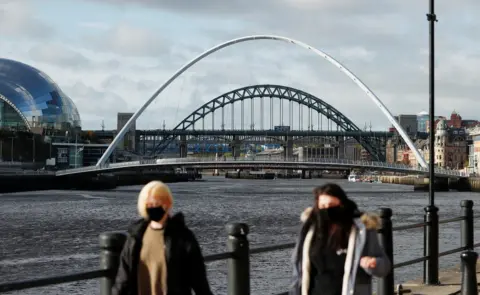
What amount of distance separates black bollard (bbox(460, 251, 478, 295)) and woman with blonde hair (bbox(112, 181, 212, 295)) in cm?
478

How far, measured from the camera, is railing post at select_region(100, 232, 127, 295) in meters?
6.29

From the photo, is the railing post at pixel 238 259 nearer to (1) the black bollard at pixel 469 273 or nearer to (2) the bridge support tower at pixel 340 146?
(1) the black bollard at pixel 469 273

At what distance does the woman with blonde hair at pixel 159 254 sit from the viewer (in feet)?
18.4

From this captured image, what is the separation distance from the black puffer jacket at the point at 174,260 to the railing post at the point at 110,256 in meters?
0.57

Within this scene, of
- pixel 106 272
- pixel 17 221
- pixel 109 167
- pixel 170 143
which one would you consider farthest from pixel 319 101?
pixel 106 272

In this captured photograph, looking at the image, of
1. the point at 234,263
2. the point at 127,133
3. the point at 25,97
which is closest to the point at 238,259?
the point at 234,263

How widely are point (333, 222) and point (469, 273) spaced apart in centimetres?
444

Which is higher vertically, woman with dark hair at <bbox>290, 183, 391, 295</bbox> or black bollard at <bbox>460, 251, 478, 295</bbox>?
woman with dark hair at <bbox>290, 183, 391, 295</bbox>

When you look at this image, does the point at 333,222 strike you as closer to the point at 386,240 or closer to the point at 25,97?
the point at 386,240

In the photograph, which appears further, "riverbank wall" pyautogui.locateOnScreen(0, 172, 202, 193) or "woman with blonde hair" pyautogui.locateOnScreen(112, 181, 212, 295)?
"riverbank wall" pyautogui.locateOnScreen(0, 172, 202, 193)

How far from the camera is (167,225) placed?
18.4 ft

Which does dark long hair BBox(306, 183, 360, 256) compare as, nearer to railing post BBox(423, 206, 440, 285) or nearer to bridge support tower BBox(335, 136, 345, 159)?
railing post BBox(423, 206, 440, 285)

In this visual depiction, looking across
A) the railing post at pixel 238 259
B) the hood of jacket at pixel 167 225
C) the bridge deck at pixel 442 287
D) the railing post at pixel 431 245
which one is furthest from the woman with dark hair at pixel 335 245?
the railing post at pixel 431 245

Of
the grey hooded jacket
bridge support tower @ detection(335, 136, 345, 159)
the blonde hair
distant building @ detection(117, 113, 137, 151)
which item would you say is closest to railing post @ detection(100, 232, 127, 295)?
the blonde hair
